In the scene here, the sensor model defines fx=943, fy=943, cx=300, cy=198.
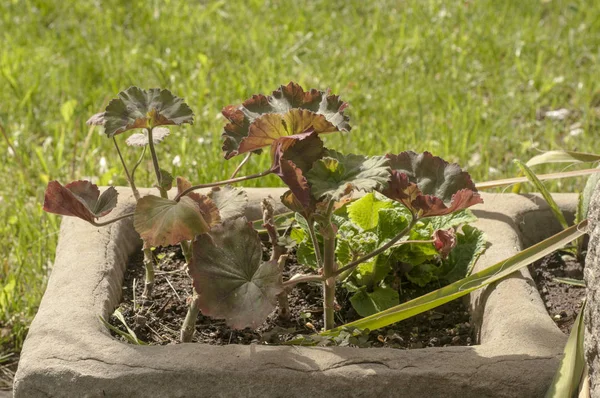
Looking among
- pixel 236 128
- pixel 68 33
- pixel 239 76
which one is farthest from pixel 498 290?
pixel 68 33

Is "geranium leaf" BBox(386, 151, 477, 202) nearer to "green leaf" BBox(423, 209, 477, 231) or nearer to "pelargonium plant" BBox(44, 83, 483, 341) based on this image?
"pelargonium plant" BBox(44, 83, 483, 341)

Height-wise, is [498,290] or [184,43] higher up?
[184,43]

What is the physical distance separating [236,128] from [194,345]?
48 centimetres

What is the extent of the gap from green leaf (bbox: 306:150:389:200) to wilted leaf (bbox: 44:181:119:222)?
0.47 m

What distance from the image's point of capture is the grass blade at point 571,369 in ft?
6.16

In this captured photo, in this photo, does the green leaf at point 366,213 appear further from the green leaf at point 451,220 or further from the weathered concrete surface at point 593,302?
the weathered concrete surface at point 593,302

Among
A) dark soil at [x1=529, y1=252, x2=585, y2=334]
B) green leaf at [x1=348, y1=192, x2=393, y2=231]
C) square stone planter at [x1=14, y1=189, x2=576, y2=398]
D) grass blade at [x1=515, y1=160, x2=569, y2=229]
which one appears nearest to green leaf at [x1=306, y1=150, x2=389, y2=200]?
square stone planter at [x1=14, y1=189, x2=576, y2=398]

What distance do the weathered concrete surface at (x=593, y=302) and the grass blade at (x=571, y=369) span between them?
0.04 m

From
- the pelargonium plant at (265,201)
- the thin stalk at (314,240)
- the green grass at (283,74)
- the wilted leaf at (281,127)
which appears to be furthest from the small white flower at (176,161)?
the wilted leaf at (281,127)

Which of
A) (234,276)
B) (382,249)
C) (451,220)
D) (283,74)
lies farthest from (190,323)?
(283,74)

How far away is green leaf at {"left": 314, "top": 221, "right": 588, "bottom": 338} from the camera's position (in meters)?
2.12

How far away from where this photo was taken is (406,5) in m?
4.95

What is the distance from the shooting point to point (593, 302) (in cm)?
189

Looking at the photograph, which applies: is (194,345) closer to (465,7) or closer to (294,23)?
(294,23)
